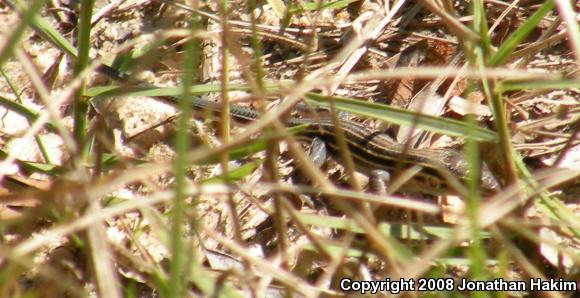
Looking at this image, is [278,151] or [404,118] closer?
[404,118]

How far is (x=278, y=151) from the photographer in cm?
371

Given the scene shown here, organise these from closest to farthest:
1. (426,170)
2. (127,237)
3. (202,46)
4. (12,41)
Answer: (12,41) → (127,237) → (426,170) → (202,46)

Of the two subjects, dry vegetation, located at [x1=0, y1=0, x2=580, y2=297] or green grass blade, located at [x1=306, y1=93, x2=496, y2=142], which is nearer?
dry vegetation, located at [x1=0, y1=0, x2=580, y2=297]

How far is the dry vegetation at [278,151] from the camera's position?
82.3 inches

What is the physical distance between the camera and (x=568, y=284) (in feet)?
9.86

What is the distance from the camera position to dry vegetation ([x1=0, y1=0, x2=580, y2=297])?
2090mm

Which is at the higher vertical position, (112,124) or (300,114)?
(300,114)

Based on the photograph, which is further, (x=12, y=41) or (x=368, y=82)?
(x=368, y=82)

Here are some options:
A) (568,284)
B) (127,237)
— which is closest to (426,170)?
(568,284)

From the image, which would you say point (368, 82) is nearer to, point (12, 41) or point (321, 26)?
point (321, 26)

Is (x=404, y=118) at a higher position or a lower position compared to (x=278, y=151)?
lower

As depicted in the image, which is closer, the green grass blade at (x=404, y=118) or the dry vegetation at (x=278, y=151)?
the dry vegetation at (x=278, y=151)

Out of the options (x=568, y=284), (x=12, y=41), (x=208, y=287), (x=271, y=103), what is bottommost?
(x=208, y=287)

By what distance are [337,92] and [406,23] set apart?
606 millimetres
